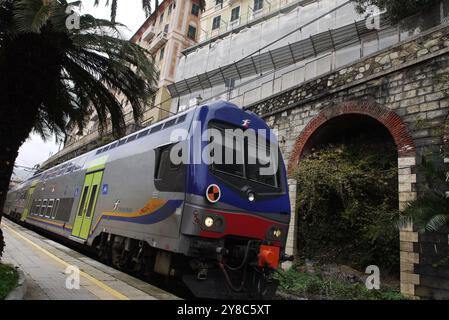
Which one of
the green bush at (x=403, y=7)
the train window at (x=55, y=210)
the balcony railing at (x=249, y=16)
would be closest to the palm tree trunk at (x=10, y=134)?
the train window at (x=55, y=210)

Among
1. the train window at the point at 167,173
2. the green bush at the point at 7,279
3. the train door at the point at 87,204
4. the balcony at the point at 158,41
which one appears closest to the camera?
the green bush at the point at 7,279

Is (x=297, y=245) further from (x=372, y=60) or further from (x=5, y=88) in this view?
(x=5, y=88)

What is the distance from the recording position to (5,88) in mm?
5305

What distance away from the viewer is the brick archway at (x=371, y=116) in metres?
8.88

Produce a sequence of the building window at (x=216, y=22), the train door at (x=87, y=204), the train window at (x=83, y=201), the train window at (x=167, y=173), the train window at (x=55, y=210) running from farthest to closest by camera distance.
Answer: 1. the building window at (x=216, y=22)
2. the train window at (x=55, y=210)
3. the train window at (x=83, y=201)
4. the train door at (x=87, y=204)
5. the train window at (x=167, y=173)

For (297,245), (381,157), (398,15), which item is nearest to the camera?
(381,157)

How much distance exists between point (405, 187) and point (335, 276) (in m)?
2.88

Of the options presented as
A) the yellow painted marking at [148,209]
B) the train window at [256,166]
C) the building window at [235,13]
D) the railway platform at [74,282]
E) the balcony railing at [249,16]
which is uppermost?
the building window at [235,13]

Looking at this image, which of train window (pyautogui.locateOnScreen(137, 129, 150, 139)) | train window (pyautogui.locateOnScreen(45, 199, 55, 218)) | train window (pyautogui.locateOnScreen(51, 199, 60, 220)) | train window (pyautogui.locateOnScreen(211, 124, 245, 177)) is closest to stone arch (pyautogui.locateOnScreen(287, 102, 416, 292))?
train window (pyautogui.locateOnScreen(211, 124, 245, 177))

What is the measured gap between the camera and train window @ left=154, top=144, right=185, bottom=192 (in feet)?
19.7

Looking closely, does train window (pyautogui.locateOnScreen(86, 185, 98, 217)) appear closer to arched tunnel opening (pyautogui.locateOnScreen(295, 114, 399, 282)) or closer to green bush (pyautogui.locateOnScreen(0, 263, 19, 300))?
green bush (pyautogui.locateOnScreen(0, 263, 19, 300))

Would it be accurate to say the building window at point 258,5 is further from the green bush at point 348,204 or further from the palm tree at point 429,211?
the palm tree at point 429,211

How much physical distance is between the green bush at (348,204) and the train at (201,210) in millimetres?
3604
